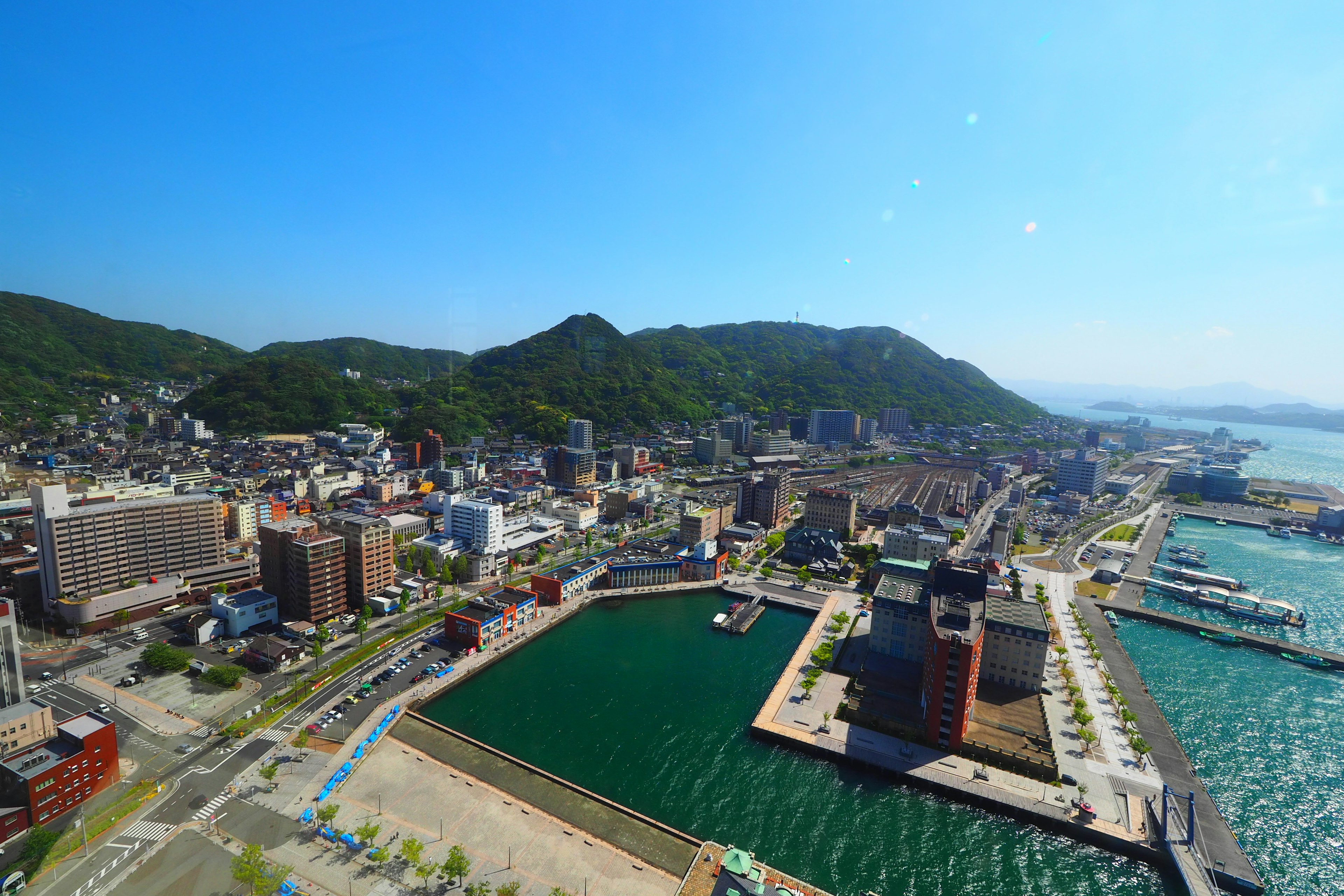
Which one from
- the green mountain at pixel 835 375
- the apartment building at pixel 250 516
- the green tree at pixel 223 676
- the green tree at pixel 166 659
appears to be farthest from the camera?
the green mountain at pixel 835 375

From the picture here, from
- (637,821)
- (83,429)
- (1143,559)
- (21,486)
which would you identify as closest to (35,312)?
(83,429)

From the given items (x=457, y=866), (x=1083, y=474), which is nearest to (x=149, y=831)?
(x=457, y=866)

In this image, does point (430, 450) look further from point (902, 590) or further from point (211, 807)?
point (902, 590)

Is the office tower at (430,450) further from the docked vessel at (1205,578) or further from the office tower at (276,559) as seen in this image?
the docked vessel at (1205,578)

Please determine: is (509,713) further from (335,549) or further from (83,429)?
(83,429)

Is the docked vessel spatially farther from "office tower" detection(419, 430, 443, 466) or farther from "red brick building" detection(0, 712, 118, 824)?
"office tower" detection(419, 430, 443, 466)

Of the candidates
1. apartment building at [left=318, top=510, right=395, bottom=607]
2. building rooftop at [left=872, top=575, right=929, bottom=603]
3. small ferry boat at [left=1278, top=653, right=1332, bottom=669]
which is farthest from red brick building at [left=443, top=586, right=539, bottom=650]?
small ferry boat at [left=1278, top=653, right=1332, bottom=669]

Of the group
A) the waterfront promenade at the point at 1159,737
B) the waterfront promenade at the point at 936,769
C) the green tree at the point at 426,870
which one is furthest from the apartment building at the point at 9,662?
the waterfront promenade at the point at 1159,737

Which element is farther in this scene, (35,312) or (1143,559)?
(35,312)
